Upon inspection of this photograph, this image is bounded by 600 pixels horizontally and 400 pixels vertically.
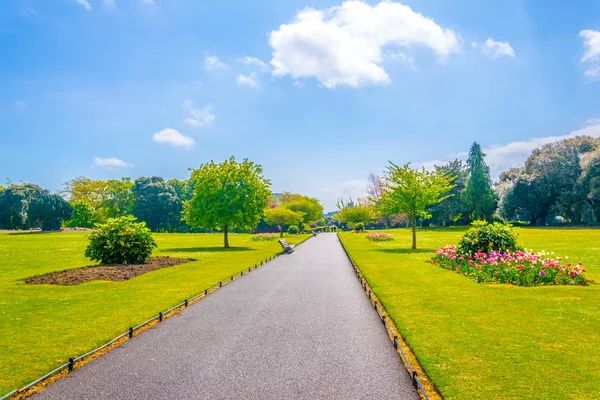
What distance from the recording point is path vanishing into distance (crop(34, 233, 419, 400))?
18.0 feet

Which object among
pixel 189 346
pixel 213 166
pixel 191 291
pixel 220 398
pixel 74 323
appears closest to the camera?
pixel 220 398

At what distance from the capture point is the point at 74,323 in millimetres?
9156

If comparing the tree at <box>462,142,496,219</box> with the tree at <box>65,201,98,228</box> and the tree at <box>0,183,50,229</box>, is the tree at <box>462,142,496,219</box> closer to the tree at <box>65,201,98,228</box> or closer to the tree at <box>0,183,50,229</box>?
the tree at <box>65,201,98,228</box>

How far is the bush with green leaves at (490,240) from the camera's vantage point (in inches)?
738

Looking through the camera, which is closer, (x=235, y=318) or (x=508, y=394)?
(x=508, y=394)

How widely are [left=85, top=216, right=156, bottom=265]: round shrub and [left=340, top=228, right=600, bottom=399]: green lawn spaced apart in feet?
44.7

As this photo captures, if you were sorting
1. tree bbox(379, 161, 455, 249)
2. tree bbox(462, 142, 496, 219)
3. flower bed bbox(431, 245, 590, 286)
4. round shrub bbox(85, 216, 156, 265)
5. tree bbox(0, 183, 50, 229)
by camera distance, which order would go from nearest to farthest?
flower bed bbox(431, 245, 590, 286) < round shrub bbox(85, 216, 156, 265) < tree bbox(379, 161, 455, 249) < tree bbox(0, 183, 50, 229) < tree bbox(462, 142, 496, 219)

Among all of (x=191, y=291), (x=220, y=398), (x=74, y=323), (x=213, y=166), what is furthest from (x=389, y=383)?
(x=213, y=166)

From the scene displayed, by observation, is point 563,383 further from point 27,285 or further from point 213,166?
point 213,166

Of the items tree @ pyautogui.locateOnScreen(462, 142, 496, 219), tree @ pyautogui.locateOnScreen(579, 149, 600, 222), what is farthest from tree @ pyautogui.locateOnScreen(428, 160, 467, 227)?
tree @ pyautogui.locateOnScreen(579, 149, 600, 222)

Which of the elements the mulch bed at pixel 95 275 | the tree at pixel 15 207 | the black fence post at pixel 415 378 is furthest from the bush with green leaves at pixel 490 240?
the tree at pixel 15 207

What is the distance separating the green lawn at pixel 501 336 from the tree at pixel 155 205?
77293 mm

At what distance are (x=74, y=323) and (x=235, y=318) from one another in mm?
3839

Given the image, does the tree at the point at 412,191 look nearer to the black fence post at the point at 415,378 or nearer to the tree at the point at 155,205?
the black fence post at the point at 415,378
